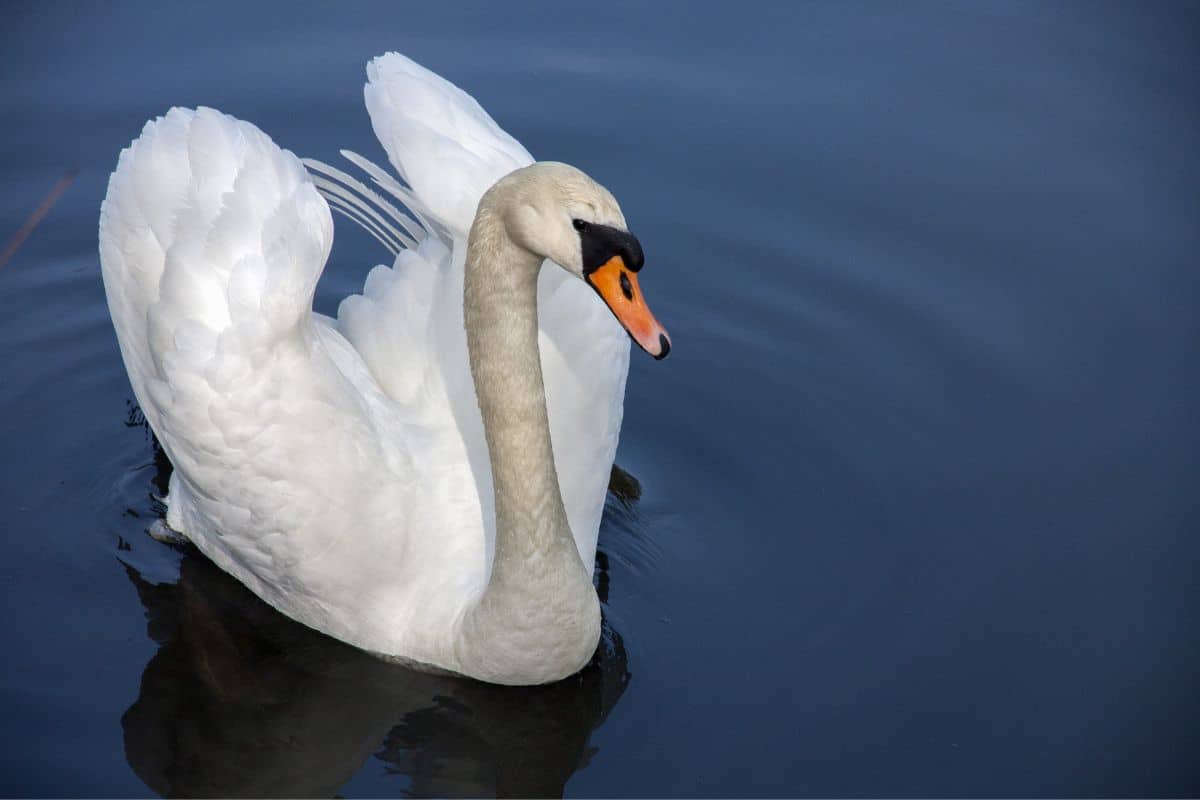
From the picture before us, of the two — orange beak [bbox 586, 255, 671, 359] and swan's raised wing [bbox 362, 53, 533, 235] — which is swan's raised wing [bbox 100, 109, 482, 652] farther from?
orange beak [bbox 586, 255, 671, 359]

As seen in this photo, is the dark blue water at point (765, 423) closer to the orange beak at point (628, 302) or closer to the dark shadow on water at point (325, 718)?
the dark shadow on water at point (325, 718)

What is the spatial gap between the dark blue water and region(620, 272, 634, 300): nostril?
5.54ft

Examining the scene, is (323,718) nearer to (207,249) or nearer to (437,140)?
(207,249)

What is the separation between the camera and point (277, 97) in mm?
9227

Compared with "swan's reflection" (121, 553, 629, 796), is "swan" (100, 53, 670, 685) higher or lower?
higher

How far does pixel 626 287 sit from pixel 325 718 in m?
2.03

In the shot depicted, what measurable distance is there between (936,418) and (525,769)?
268 centimetres

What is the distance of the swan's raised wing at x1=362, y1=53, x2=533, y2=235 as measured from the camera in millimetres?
6082

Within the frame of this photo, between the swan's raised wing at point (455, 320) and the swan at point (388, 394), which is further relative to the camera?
the swan's raised wing at point (455, 320)

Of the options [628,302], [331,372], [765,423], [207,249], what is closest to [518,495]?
[331,372]

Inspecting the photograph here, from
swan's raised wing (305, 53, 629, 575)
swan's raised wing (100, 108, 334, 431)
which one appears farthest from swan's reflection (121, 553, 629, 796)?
swan's raised wing (100, 108, 334, 431)

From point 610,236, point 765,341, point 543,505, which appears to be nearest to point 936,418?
point 765,341

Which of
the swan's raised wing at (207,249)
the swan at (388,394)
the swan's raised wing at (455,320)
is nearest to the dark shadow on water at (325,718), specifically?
the swan at (388,394)

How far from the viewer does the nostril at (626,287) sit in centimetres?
470
